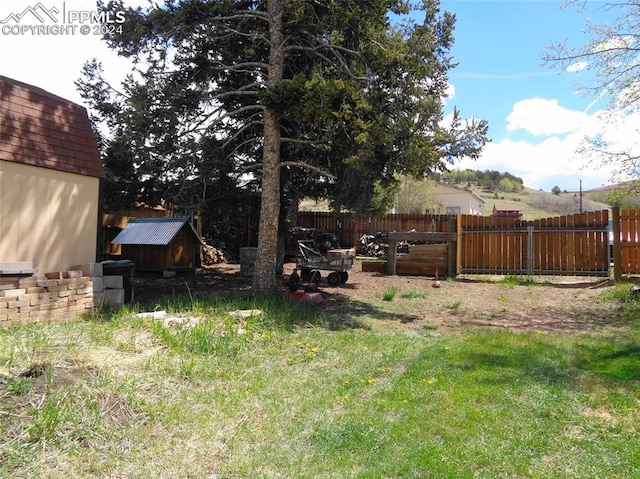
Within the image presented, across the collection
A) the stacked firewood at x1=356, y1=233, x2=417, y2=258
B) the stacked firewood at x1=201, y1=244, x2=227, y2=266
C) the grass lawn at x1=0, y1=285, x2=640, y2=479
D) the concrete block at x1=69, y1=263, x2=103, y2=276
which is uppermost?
the stacked firewood at x1=356, y1=233, x2=417, y2=258

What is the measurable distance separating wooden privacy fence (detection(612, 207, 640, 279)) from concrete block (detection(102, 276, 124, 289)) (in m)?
12.2

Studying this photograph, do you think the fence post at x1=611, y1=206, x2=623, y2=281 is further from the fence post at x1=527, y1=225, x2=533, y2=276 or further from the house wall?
the house wall

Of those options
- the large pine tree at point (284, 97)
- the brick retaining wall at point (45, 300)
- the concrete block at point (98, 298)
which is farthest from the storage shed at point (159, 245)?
the brick retaining wall at point (45, 300)

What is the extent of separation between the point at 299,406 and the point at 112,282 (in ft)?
18.8

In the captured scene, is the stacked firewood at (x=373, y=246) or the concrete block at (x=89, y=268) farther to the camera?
the stacked firewood at (x=373, y=246)

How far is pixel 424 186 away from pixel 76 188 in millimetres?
34868

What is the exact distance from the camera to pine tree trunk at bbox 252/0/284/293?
32.2ft

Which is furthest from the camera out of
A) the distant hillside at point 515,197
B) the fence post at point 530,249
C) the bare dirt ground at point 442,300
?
the distant hillside at point 515,197

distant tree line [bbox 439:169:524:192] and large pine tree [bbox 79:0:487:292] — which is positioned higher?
distant tree line [bbox 439:169:524:192]

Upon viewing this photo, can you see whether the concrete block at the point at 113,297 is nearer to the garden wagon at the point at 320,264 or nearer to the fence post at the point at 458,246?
the garden wagon at the point at 320,264

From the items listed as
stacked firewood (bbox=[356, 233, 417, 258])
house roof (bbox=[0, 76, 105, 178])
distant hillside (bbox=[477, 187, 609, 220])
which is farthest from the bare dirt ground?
distant hillside (bbox=[477, 187, 609, 220])

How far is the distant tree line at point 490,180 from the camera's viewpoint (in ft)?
319

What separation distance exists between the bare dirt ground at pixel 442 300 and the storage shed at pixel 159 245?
427 mm

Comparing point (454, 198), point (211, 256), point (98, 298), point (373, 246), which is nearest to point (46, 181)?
point (98, 298)
